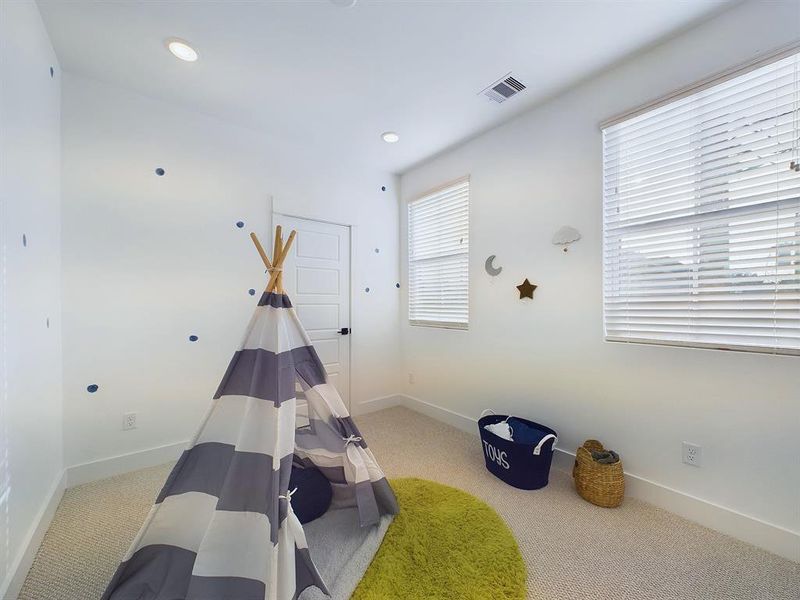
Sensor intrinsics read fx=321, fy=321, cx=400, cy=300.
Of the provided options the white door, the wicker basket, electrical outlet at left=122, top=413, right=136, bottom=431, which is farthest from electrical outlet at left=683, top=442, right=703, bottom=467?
electrical outlet at left=122, top=413, right=136, bottom=431

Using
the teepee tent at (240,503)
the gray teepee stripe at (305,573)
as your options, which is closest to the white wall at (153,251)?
the teepee tent at (240,503)

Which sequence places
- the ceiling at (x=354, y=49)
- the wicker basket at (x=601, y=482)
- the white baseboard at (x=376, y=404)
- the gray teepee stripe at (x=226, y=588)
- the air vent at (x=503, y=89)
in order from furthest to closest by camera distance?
the white baseboard at (x=376, y=404) < the air vent at (x=503, y=89) < the wicker basket at (x=601, y=482) < the ceiling at (x=354, y=49) < the gray teepee stripe at (x=226, y=588)

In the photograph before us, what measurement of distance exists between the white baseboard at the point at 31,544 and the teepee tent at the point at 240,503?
1.37 ft

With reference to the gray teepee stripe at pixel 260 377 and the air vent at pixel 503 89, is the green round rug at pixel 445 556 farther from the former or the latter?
the air vent at pixel 503 89

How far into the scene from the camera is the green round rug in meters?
1.31

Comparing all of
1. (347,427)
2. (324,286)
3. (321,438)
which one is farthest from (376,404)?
(347,427)

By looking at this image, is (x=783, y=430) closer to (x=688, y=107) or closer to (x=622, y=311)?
(x=622, y=311)

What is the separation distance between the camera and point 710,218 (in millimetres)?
1694

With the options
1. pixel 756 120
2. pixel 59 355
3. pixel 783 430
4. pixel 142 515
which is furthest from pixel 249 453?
pixel 756 120

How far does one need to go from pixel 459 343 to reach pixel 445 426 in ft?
2.68

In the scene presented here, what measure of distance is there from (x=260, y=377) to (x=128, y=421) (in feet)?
5.46

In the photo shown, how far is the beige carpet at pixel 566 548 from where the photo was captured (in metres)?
1.33

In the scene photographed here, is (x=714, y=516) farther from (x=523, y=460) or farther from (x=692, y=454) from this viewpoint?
(x=523, y=460)

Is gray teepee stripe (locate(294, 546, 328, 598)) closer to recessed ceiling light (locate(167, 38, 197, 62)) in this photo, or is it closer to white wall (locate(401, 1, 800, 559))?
white wall (locate(401, 1, 800, 559))
